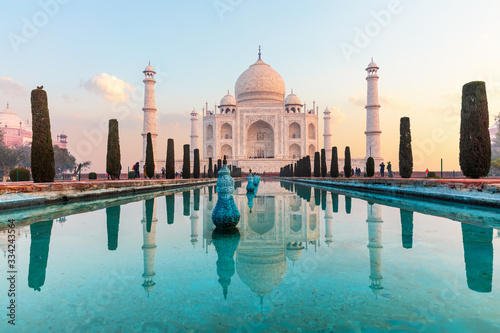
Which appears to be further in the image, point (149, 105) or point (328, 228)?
point (149, 105)

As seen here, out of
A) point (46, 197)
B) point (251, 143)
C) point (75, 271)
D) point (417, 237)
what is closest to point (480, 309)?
point (417, 237)

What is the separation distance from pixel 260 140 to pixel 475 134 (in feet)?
111

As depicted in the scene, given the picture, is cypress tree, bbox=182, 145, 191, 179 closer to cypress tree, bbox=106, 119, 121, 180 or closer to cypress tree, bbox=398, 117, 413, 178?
cypress tree, bbox=106, 119, 121, 180

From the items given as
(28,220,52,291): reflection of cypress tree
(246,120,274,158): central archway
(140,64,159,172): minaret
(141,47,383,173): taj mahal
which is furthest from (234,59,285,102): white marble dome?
(28,220,52,291): reflection of cypress tree

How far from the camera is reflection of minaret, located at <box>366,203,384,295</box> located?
57.7 inches

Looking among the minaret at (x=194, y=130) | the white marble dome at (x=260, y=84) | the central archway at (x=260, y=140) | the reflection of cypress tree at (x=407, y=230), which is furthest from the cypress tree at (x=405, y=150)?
the minaret at (x=194, y=130)

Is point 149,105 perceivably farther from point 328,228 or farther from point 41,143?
point 328,228

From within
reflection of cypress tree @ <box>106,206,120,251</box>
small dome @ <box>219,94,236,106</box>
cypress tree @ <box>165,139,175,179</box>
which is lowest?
reflection of cypress tree @ <box>106,206,120,251</box>

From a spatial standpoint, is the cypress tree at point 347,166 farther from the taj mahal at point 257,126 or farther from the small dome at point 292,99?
the small dome at point 292,99

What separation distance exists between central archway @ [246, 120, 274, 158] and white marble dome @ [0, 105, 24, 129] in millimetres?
36063

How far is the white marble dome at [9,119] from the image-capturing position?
46.9 meters

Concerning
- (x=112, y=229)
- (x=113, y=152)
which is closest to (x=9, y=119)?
(x=113, y=152)

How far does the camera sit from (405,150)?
1113 cm

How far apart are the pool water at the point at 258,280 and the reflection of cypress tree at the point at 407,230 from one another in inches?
0.8
